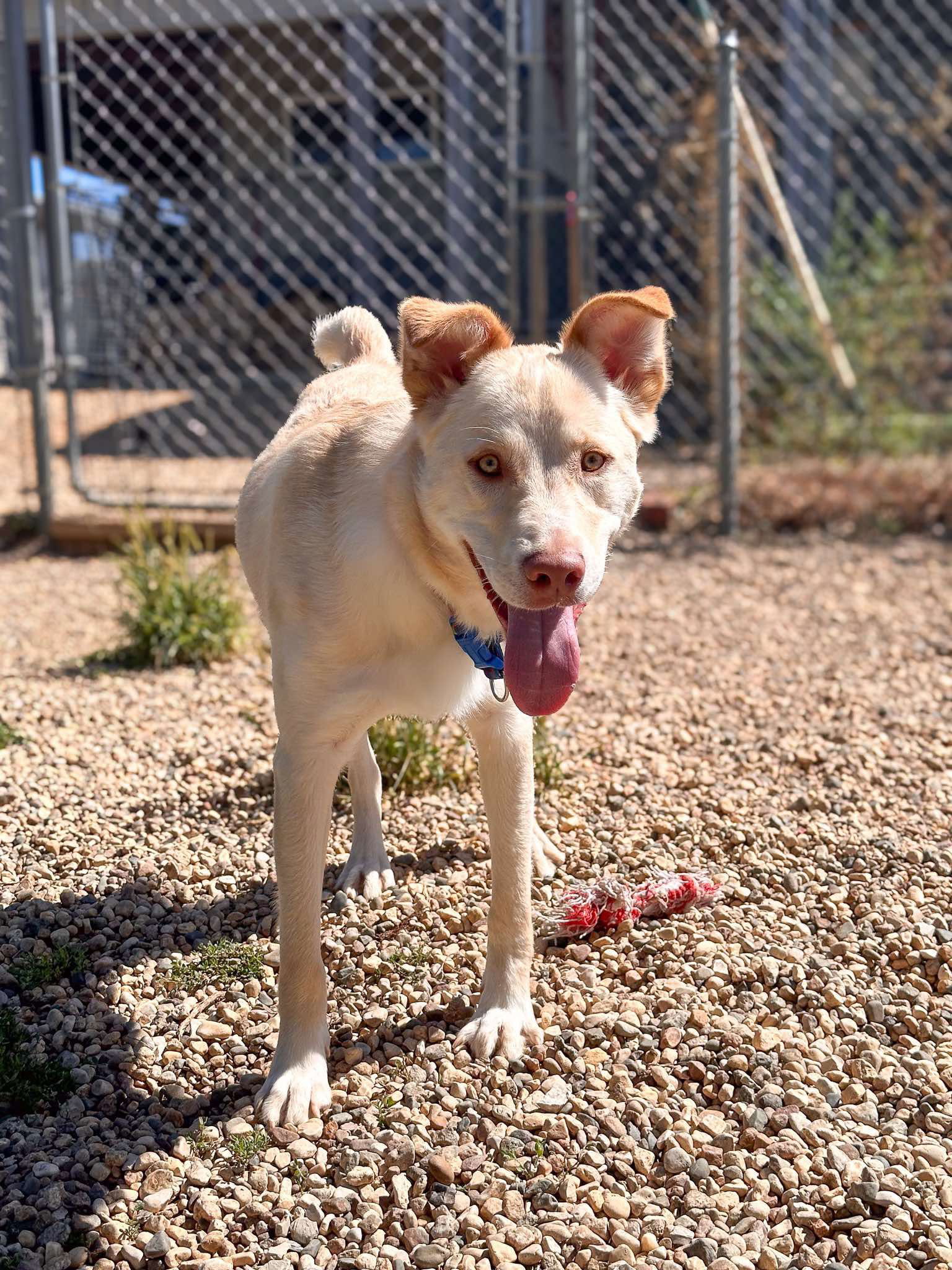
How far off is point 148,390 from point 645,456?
4.29m

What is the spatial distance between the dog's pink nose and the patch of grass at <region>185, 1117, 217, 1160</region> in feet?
3.58

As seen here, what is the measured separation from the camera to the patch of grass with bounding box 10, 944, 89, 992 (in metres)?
2.55

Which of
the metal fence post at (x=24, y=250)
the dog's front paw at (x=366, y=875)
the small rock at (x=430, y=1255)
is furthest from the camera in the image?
the metal fence post at (x=24, y=250)

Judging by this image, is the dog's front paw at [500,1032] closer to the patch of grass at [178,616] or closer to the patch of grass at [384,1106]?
the patch of grass at [384,1106]

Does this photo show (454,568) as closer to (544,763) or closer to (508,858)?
(508,858)

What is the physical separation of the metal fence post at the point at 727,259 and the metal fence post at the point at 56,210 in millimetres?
3160

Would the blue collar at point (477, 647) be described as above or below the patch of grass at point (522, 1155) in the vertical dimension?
above

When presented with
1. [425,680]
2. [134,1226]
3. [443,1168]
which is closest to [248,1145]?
[134,1226]

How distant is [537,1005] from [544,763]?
95 cm

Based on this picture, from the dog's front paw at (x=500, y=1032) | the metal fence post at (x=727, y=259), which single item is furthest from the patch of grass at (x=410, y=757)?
the metal fence post at (x=727, y=259)

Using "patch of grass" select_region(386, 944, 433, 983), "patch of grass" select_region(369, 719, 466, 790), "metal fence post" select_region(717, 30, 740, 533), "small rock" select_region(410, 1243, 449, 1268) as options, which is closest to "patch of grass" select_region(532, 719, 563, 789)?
"patch of grass" select_region(369, 719, 466, 790)

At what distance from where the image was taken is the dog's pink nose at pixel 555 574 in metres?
1.96

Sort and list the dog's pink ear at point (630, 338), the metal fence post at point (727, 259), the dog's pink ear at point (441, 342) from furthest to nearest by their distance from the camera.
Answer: the metal fence post at point (727, 259) → the dog's pink ear at point (630, 338) → the dog's pink ear at point (441, 342)

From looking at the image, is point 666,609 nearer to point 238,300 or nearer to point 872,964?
point 872,964
